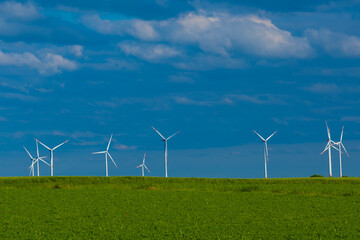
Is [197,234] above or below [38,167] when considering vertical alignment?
below

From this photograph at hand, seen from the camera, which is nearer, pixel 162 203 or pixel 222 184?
pixel 162 203

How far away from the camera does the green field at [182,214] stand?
85.4ft

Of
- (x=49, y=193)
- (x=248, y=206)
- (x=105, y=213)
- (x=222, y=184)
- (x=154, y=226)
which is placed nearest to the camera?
(x=154, y=226)

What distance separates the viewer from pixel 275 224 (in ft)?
96.1

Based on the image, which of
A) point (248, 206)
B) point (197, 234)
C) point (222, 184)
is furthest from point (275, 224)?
point (222, 184)

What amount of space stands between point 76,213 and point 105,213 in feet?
7.30

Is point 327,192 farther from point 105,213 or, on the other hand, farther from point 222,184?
point 105,213

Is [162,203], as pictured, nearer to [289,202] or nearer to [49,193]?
[289,202]

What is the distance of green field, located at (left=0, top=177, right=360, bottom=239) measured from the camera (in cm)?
2603

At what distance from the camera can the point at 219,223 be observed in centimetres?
2958

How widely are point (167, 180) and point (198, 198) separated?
2079 cm

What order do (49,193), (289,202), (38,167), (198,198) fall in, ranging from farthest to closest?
(38,167) → (49,193) → (198,198) → (289,202)

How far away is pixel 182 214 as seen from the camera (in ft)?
111

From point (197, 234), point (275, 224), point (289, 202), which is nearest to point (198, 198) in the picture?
point (289, 202)
